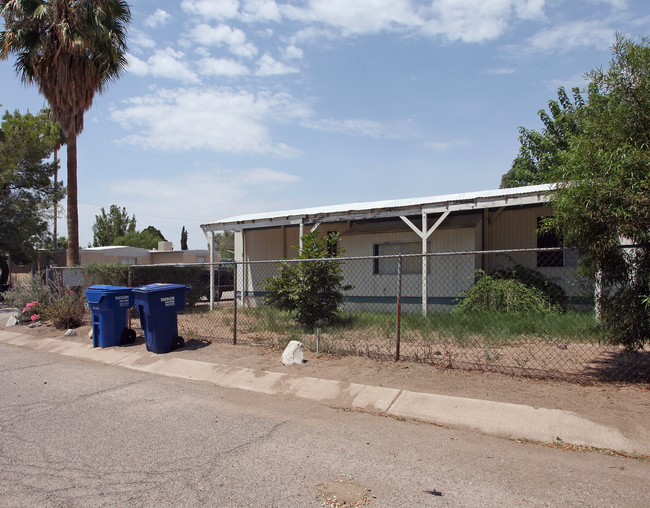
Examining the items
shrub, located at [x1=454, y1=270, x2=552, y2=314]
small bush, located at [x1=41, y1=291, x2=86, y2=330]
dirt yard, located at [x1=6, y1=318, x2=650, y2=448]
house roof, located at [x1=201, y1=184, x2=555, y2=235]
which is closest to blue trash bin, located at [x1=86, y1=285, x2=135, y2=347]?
dirt yard, located at [x1=6, y1=318, x2=650, y2=448]

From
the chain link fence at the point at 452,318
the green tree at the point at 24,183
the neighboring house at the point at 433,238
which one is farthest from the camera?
the green tree at the point at 24,183

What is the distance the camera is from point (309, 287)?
987cm

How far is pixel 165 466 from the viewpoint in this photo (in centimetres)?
401

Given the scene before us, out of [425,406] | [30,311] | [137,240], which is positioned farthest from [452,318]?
[137,240]

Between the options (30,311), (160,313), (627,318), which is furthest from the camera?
(30,311)

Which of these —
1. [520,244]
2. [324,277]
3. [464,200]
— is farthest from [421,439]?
[520,244]

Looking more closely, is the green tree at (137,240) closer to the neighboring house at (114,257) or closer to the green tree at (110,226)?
the green tree at (110,226)

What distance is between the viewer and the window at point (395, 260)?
44.4 feet

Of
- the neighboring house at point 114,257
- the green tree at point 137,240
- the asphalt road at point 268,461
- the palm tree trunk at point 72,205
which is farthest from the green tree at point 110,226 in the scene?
the asphalt road at point 268,461

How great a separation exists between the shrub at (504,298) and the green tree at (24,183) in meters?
20.0

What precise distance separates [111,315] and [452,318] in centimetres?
703

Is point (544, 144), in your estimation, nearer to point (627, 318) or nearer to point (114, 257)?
point (627, 318)

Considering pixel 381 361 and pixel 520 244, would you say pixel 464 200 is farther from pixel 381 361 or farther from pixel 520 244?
pixel 381 361

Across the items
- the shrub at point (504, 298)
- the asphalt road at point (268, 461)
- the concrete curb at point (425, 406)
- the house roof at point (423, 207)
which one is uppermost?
the house roof at point (423, 207)
